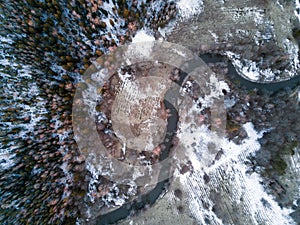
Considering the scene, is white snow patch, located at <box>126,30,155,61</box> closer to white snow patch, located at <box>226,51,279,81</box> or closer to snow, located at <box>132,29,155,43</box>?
snow, located at <box>132,29,155,43</box>

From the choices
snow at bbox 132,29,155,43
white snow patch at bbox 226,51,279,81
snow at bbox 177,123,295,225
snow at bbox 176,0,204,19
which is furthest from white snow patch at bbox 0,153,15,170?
white snow patch at bbox 226,51,279,81

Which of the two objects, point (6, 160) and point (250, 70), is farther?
point (250, 70)

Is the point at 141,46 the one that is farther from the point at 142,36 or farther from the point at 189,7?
the point at 189,7

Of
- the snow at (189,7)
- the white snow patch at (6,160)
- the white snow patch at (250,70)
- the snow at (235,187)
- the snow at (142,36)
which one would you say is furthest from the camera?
the white snow patch at (250,70)

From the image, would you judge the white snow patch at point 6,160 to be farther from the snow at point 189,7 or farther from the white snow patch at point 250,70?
the white snow patch at point 250,70

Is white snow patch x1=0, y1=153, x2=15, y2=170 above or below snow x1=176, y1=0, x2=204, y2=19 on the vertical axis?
below

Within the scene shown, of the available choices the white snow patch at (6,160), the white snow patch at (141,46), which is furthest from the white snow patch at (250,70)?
the white snow patch at (6,160)

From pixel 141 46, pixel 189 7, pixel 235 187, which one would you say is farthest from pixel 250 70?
pixel 235 187

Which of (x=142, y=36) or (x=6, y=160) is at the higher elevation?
(x=142, y=36)

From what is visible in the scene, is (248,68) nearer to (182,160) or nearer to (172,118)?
(172,118)

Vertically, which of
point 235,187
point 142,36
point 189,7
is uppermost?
point 189,7

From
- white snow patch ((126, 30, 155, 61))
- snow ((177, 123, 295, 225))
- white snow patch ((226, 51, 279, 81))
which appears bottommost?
snow ((177, 123, 295, 225))
